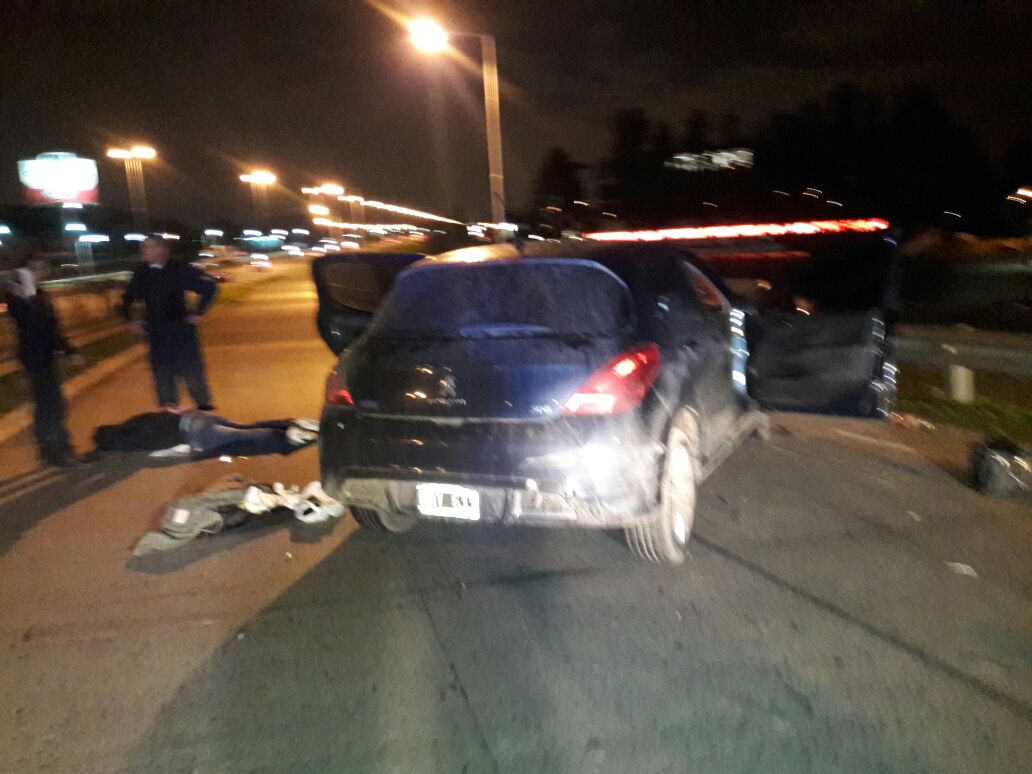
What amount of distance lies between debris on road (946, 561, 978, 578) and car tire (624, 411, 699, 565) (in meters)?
1.36

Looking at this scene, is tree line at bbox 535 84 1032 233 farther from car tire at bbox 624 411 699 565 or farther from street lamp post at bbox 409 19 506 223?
car tire at bbox 624 411 699 565

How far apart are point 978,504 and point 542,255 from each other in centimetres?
325

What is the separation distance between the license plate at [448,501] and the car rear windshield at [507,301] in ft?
2.63

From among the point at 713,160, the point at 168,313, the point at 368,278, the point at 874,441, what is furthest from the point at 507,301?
the point at 713,160

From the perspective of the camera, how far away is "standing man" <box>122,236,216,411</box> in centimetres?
834

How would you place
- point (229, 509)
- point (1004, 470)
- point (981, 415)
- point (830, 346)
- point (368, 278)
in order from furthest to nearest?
point (368, 278), point (981, 415), point (830, 346), point (1004, 470), point (229, 509)

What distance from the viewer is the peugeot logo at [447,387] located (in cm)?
482

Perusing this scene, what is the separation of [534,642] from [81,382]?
10542mm

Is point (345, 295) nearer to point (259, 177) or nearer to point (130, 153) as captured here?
point (130, 153)

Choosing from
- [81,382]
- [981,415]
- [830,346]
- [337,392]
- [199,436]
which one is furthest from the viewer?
[81,382]

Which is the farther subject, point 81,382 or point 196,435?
point 81,382

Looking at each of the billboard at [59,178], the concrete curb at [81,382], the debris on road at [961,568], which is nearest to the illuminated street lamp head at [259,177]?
the billboard at [59,178]

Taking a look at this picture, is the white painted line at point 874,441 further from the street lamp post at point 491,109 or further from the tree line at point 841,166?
the tree line at point 841,166

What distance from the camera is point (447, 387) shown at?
4836mm
